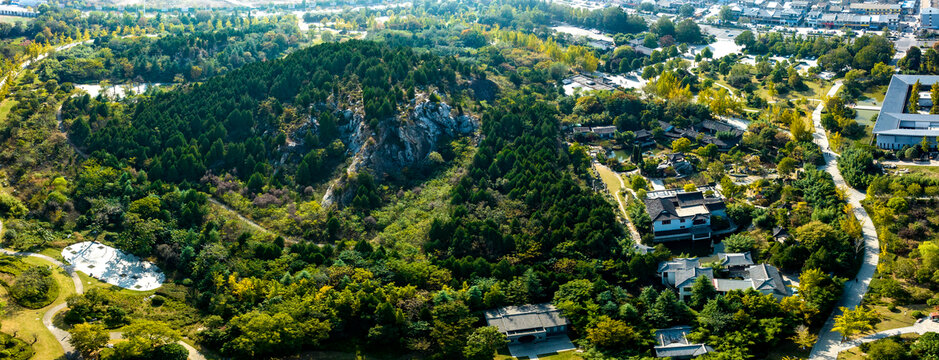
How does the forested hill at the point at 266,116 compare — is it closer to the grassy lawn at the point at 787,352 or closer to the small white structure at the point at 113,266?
the small white structure at the point at 113,266

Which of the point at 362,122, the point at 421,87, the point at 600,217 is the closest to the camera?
the point at 600,217

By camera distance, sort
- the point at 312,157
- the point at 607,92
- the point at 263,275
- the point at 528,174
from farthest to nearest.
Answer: the point at 607,92 < the point at 312,157 < the point at 528,174 < the point at 263,275

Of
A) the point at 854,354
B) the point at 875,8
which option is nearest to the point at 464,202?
the point at 854,354

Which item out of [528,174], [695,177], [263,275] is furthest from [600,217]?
[263,275]

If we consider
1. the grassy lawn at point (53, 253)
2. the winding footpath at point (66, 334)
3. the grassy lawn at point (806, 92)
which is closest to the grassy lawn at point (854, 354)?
the winding footpath at point (66, 334)

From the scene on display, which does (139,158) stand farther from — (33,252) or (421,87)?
(421,87)

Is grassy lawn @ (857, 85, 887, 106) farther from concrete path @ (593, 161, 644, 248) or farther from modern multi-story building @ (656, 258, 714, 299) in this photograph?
modern multi-story building @ (656, 258, 714, 299)
